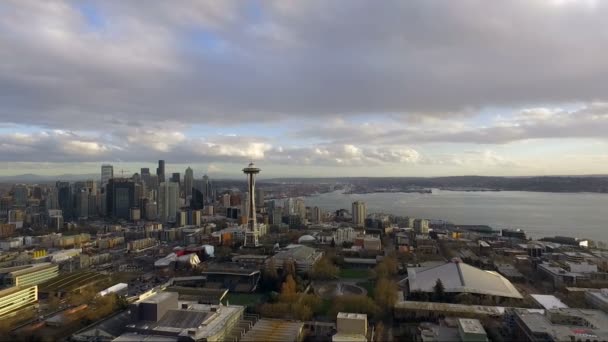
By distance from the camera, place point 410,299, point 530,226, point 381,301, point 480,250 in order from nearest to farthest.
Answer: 1. point 381,301
2. point 410,299
3. point 480,250
4. point 530,226

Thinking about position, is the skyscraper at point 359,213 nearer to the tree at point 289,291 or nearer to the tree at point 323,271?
the tree at point 323,271

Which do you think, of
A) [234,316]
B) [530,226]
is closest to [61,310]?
[234,316]

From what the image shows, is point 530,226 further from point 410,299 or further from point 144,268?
point 144,268

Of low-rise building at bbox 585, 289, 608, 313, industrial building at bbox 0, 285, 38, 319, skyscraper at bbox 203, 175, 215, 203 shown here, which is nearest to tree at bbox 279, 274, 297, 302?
industrial building at bbox 0, 285, 38, 319

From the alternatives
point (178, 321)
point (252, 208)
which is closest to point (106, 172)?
point (252, 208)

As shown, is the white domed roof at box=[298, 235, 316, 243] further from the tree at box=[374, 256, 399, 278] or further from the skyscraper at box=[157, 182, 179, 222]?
the skyscraper at box=[157, 182, 179, 222]
